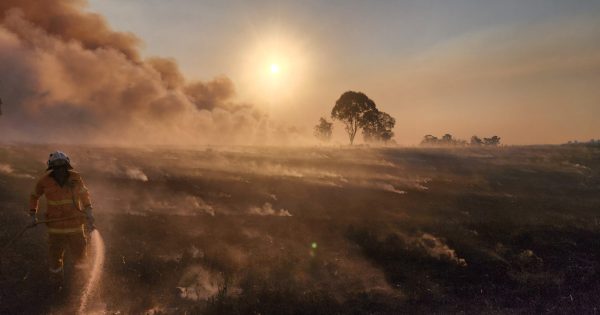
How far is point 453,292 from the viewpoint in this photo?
12.2m

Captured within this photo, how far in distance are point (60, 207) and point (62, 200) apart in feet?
0.60

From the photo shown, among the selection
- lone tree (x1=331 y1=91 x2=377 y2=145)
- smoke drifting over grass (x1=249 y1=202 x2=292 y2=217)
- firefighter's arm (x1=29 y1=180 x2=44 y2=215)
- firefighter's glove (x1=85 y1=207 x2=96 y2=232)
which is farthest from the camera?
lone tree (x1=331 y1=91 x2=377 y2=145)

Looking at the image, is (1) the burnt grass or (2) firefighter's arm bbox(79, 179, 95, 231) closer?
(2) firefighter's arm bbox(79, 179, 95, 231)

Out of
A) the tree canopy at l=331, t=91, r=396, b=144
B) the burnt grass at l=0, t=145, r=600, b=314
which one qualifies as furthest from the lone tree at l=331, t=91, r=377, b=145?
the burnt grass at l=0, t=145, r=600, b=314

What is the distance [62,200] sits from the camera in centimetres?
1016

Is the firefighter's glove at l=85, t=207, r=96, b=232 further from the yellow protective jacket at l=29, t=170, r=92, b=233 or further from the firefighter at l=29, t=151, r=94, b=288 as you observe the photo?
the yellow protective jacket at l=29, t=170, r=92, b=233

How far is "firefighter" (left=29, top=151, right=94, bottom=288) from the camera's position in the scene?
10070 mm

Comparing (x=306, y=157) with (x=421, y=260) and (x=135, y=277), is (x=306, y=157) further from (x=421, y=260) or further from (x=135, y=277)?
(x=135, y=277)

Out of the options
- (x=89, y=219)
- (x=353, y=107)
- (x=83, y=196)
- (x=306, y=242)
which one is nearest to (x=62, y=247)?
(x=89, y=219)

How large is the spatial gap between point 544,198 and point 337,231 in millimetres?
15249

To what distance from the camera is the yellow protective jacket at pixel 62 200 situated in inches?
396

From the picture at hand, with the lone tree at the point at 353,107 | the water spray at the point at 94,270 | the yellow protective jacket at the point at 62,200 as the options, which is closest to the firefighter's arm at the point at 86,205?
the yellow protective jacket at the point at 62,200

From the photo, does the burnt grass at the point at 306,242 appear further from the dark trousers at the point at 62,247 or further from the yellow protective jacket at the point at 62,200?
the yellow protective jacket at the point at 62,200

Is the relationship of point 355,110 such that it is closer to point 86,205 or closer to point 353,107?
point 353,107
